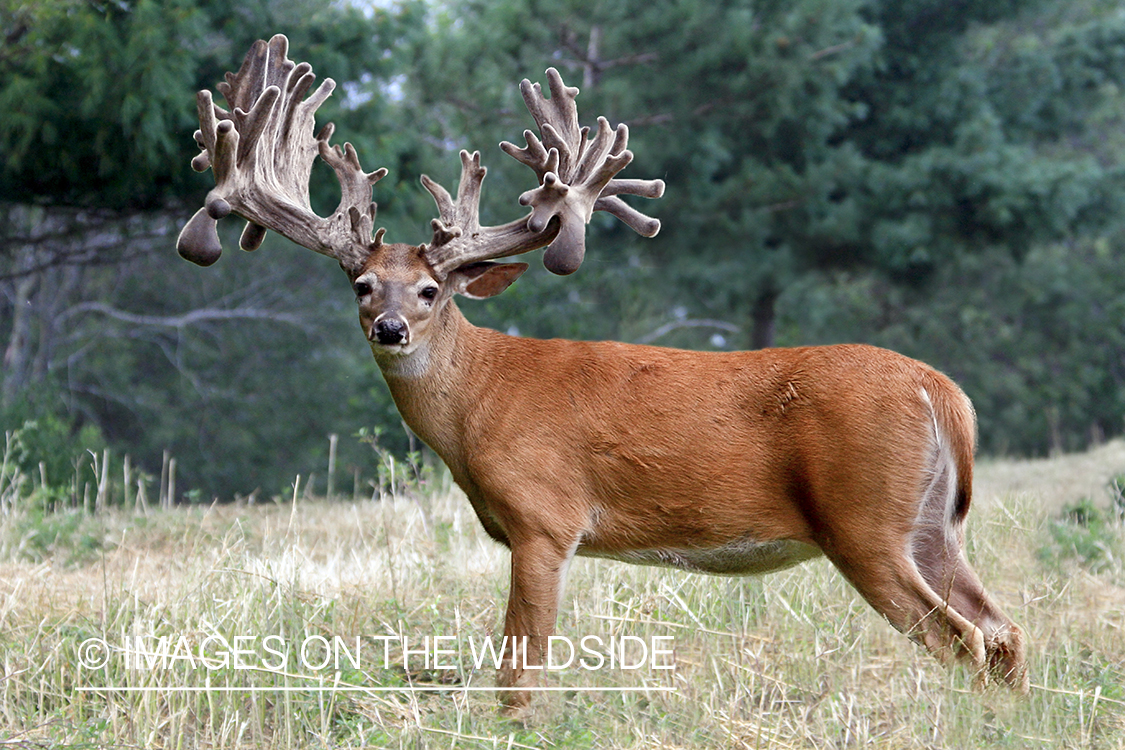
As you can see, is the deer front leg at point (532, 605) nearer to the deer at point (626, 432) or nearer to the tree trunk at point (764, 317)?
the deer at point (626, 432)

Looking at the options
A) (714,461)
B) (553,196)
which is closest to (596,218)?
(553,196)

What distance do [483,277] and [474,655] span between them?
4.98 ft

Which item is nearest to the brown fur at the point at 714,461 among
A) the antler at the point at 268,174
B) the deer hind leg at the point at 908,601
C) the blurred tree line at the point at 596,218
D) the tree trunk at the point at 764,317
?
the deer hind leg at the point at 908,601

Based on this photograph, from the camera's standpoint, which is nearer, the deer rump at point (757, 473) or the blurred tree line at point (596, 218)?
the deer rump at point (757, 473)

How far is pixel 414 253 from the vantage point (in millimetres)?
4824

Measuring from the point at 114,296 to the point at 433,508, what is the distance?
44.1 ft

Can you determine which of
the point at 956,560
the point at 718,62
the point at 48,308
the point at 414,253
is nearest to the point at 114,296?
the point at 48,308

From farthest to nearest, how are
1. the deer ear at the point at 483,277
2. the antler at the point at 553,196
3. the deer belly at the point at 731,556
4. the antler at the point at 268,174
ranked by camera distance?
1. the deer ear at the point at 483,277
2. the antler at the point at 268,174
3. the antler at the point at 553,196
4. the deer belly at the point at 731,556

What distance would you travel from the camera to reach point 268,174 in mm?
5160

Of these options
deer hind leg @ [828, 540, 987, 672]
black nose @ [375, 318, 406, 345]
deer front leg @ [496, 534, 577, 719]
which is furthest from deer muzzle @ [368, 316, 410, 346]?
deer hind leg @ [828, 540, 987, 672]

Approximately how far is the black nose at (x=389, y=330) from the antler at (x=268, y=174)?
497 millimetres

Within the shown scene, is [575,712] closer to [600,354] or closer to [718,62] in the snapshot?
[600,354]

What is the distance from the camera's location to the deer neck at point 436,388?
15.6 feet

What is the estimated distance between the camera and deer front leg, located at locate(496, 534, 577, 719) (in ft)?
14.5
